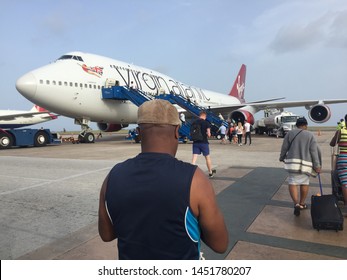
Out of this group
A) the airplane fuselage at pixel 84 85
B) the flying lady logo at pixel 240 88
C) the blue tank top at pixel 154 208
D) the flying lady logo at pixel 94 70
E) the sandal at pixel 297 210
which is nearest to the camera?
the blue tank top at pixel 154 208

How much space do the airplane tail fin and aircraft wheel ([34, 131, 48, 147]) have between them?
24935mm

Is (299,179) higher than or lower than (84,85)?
lower

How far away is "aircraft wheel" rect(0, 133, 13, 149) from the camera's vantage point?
16453 millimetres

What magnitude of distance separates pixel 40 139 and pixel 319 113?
18.8m

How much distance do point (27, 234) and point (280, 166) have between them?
716 cm

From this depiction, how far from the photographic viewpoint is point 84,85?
645 inches

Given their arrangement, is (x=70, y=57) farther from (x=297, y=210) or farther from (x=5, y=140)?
(x=297, y=210)

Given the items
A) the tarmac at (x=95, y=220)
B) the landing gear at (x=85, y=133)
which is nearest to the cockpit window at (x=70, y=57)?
the landing gear at (x=85, y=133)

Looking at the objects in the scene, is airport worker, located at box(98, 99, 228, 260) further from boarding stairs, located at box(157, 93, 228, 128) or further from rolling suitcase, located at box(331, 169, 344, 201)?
boarding stairs, located at box(157, 93, 228, 128)

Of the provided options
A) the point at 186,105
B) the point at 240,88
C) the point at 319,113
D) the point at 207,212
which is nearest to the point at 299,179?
the point at 207,212

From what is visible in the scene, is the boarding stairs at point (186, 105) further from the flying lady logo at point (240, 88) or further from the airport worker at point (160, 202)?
the airport worker at point (160, 202)

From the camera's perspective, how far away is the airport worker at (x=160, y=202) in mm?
1413

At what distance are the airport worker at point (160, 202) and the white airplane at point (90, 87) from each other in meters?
14.8

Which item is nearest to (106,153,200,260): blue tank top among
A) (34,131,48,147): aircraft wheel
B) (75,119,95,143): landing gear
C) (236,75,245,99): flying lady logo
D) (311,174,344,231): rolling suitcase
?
(311,174,344,231): rolling suitcase
